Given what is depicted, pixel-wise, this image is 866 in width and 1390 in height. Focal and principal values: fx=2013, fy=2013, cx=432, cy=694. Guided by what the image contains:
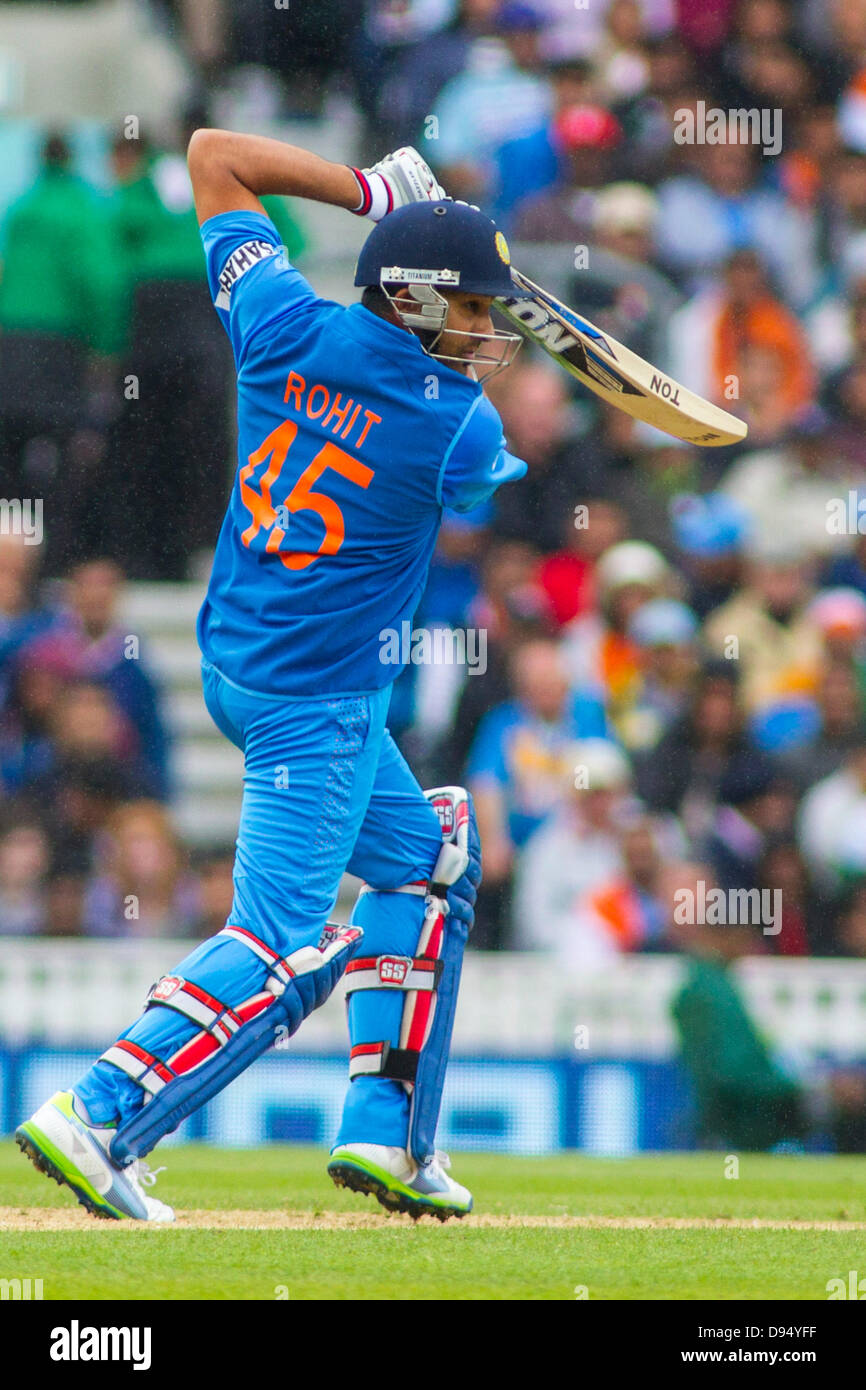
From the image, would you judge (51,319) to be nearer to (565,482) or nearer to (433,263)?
(565,482)

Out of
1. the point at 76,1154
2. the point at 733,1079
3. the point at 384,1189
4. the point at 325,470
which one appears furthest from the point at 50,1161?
the point at 733,1079

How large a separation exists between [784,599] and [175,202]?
138 inches

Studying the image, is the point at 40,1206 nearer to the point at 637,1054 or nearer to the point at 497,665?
the point at 637,1054

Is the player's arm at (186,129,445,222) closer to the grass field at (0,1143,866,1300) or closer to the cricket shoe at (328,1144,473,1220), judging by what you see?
the cricket shoe at (328,1144,473,1220)

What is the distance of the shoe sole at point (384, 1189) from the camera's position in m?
4.62

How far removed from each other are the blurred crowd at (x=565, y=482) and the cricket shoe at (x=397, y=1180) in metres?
3.82

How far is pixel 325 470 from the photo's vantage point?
4418mm

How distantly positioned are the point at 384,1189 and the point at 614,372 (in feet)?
6.60

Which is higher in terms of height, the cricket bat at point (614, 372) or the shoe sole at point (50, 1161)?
the cricket bat at point (614, 372)

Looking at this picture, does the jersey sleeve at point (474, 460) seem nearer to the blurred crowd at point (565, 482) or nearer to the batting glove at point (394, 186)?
the batting glove at point (394, 186)

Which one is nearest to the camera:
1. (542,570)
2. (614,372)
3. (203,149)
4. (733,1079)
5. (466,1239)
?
(466,1239)

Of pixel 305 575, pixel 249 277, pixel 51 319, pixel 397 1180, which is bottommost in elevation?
pixel 397 1180

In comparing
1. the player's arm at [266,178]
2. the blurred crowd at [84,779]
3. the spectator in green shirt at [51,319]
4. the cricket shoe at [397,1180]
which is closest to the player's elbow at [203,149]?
the player's arm at [266,178]
